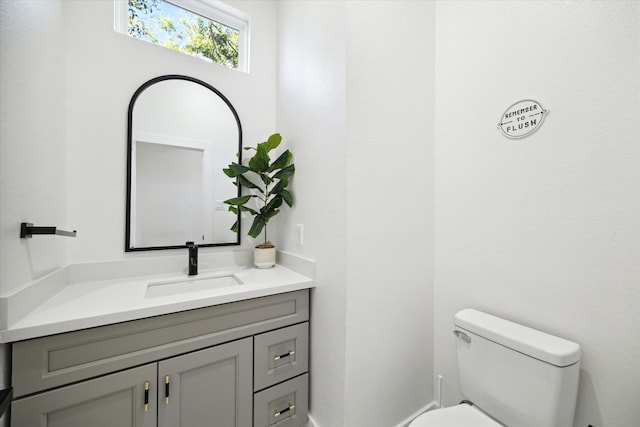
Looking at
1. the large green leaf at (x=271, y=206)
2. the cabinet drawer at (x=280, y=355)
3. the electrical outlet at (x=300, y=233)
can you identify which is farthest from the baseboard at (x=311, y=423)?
the large green leaf at (x=271, y=206)

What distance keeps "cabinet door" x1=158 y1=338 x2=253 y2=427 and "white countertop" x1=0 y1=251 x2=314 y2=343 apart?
0.23 m

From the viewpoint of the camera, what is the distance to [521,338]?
1.05 meters

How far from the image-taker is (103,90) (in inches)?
54.7

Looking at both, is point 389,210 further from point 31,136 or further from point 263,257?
point 31,136

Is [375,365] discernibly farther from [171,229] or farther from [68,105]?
[68,105]

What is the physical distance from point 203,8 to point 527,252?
240cm

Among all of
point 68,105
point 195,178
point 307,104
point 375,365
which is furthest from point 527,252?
point 68,105

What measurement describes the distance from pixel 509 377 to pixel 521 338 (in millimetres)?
167

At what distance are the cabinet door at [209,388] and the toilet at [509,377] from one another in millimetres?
769

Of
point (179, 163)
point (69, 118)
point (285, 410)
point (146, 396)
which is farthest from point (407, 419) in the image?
point (69, 118)

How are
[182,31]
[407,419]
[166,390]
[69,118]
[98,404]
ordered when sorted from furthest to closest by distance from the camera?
[182,31] < [407,419] < [69,118] < [166,390] < [98,404]

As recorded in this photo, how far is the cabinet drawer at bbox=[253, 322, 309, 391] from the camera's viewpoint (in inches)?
49.9

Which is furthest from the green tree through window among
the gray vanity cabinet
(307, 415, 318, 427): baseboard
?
(307, 415, 318, 427): baseboard

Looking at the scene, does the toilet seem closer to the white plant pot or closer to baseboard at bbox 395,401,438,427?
baseboard at bbox 395,401,438,427
